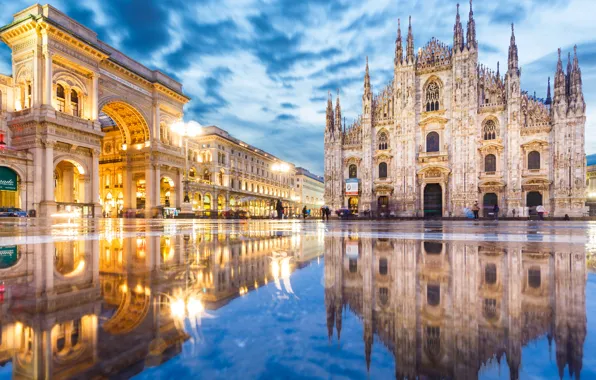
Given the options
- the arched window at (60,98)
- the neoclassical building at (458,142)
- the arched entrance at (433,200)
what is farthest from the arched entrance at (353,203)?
the arched window at (60,98)

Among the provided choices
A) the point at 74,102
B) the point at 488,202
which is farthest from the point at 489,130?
the point at 74,102

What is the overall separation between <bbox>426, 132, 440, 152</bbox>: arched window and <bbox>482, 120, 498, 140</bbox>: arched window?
13.5ft

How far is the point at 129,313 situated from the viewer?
1.07m

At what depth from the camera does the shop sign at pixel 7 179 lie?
19844 mm

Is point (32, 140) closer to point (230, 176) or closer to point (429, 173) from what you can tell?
point (230, 176)

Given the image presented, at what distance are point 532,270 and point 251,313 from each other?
188cm

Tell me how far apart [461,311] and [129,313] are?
1191 mm

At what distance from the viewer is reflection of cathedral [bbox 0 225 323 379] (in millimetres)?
742

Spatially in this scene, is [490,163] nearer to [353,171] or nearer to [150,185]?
[353,171]

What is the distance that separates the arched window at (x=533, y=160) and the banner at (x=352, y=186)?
15.9 metres

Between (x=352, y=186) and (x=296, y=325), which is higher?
(x=352, y=186)

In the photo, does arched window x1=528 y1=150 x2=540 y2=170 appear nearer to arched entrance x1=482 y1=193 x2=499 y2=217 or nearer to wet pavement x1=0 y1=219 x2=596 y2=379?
arched entrance x1=482 y1=193 x2=499 y2=217

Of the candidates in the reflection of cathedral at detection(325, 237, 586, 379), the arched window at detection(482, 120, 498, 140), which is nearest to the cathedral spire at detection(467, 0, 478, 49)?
the arched window at detection(482, 120, 498, 140)

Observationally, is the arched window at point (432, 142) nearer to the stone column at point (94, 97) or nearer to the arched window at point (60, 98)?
the stone column at point (94, 97)
